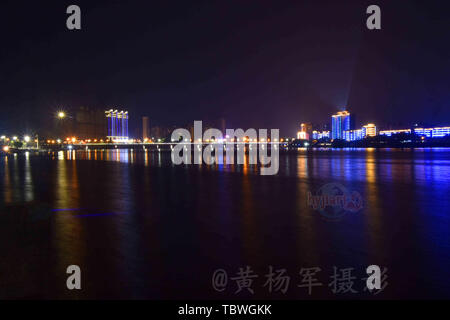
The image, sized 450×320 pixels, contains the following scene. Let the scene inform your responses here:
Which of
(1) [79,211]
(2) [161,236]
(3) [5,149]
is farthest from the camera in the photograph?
(3) [5,149]

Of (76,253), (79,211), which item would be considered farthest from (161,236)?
(79,211)

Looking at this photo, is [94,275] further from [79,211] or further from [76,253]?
[79,211]

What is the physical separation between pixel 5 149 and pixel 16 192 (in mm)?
57305

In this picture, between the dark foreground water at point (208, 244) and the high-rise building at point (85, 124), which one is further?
the high-rise building at point (85, 124)

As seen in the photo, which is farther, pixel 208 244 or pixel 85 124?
pixel 85 124

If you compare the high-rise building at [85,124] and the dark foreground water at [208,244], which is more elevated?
the high-rise building at [85,124]

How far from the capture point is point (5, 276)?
4605 millimetres

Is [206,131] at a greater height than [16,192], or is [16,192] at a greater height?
[206,131]

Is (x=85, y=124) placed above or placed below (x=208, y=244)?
above

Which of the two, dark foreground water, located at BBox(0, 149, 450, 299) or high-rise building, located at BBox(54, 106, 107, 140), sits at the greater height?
high-rise building, located at BBox(54, 106, 107, 140)

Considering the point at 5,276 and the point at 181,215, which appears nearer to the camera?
the point at 5,276

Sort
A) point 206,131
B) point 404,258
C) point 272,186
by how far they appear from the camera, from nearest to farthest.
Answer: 1. point 404,258
2. point 272,186
3. point 206,131

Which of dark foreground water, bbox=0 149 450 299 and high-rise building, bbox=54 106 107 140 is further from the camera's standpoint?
high-rise building, bbox=54 106 107 140
